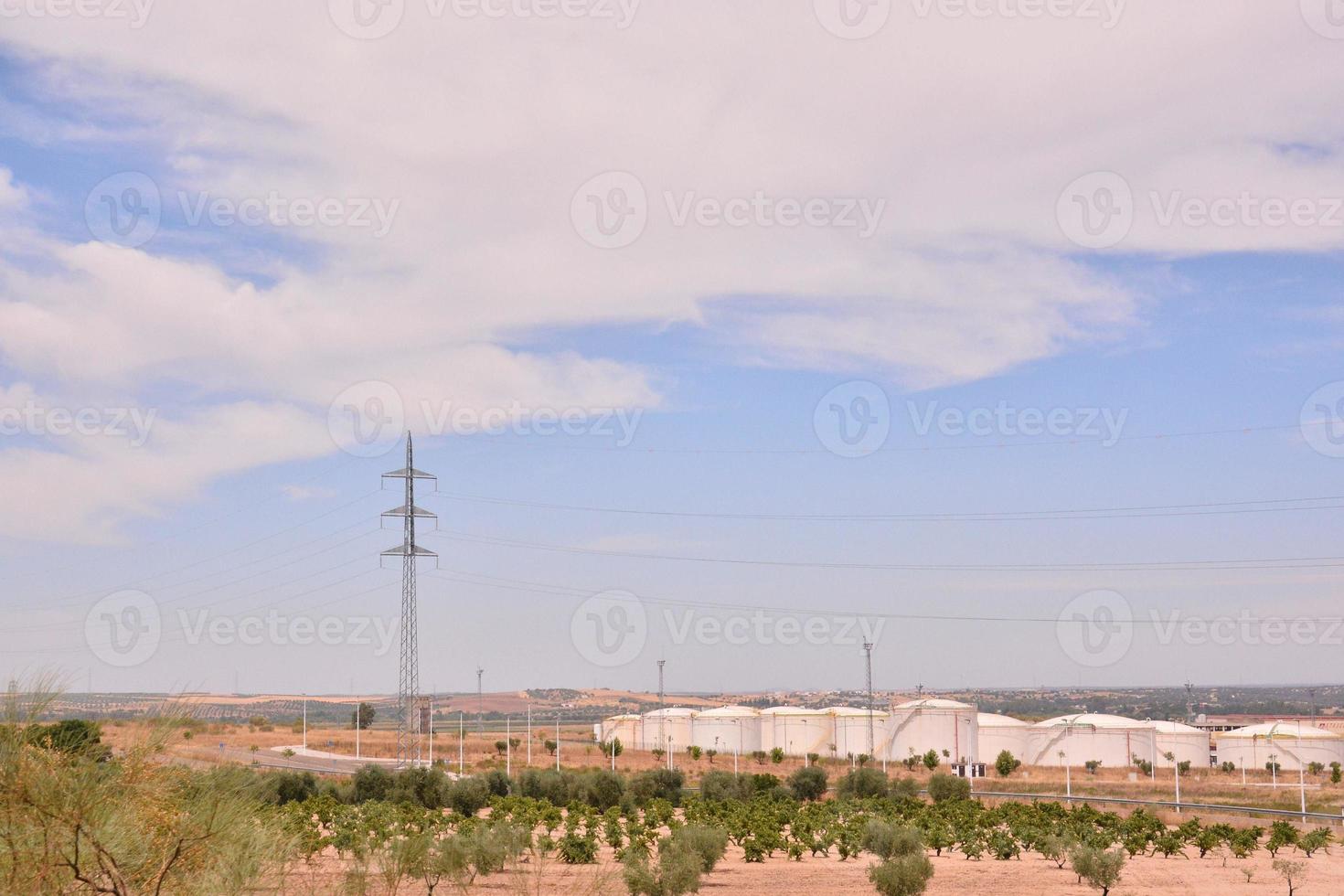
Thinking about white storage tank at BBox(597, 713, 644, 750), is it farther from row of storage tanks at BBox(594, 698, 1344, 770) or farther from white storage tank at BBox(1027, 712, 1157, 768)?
white storage tank at BBox(1027, 712, 1157, 768)

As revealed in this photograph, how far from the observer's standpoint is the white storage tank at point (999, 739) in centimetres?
10406

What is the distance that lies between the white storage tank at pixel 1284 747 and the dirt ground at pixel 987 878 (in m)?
58.6

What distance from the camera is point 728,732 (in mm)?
118062

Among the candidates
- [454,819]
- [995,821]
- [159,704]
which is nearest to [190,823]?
[159,704]

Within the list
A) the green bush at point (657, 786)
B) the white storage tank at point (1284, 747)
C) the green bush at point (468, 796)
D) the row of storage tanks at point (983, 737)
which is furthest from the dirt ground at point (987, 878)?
the white storage tank at point (1284, 747)

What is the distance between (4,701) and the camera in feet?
36.7

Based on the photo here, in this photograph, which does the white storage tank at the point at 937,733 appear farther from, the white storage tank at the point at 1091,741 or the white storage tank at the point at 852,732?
the white storage tank at the point at 1091,741

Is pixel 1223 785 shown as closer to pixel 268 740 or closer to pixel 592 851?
pixel 592 851

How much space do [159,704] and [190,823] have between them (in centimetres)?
151

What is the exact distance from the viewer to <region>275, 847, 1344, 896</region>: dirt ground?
31.5m

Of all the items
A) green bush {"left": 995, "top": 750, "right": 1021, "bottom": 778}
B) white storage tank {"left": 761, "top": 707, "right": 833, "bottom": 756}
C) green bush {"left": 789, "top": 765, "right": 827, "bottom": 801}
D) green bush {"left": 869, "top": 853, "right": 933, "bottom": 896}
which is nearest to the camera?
green bush {"left": 869, "top": 853, "right": 933, "bottom": 896}

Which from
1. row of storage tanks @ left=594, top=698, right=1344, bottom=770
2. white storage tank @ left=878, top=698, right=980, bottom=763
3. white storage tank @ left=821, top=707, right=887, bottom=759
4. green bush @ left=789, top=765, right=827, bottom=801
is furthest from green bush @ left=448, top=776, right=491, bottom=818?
white storage tank @ left=821, top=707, right=887, bottom=759

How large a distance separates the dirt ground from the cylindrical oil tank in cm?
7801

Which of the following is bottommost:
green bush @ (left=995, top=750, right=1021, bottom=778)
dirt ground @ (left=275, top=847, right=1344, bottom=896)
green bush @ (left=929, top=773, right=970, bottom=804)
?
green bush @ (left=995, top=750, right=1021, bottom=778)
